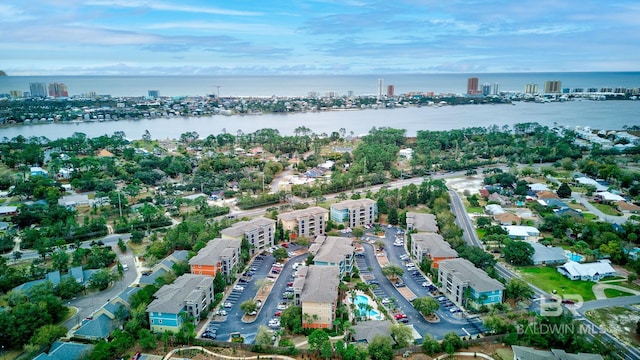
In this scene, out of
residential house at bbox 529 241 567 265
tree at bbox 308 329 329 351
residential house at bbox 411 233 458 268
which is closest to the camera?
tree at bbox 308 329 329 351

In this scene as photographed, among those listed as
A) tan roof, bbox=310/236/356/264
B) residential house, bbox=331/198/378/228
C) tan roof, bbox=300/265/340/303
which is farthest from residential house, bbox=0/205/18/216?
tan roof, bbox=300/265/340/303

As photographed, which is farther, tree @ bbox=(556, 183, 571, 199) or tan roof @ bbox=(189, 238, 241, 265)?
tree @ bbox=(556, 183, 571, 199)

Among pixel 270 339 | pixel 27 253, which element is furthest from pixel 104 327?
pixel 27 253

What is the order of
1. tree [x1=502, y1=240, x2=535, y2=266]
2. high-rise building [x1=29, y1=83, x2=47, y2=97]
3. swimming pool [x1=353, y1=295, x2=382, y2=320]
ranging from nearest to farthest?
1. swimming pool [x1=353, y1=295, x2=382, y2=320]
2. tree [x1=502, y1=240, x2=535, y2=266]
3. high-rise building [x1=29, y1=83, x2=47, y2=97]

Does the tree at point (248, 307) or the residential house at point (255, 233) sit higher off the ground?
the residential house at point (255, 233)

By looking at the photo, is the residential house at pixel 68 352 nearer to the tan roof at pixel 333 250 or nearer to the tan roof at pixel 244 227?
the tan roof at pixel 244 227

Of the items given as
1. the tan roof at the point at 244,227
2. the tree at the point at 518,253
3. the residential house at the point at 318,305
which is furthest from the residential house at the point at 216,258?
the tree at the point at 518,253

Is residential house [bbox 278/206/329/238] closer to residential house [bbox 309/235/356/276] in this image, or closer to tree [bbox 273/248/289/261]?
residential house [bbox 309/235/356/276]

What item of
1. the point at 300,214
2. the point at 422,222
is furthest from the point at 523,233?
the point at 300,214
